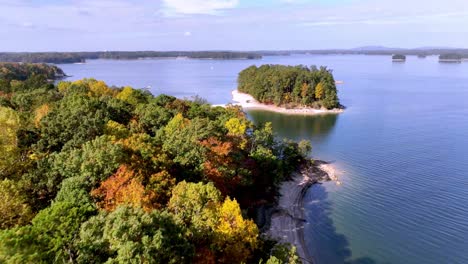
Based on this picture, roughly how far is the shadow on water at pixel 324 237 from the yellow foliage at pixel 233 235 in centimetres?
757

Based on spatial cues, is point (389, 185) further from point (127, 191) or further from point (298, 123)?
point (298, 123)

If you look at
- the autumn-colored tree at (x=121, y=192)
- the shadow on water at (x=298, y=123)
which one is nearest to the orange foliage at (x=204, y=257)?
the autumn-colored tree at (x=121, y=192)

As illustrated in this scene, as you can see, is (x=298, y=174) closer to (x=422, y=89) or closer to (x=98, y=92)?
(x=98, y=92)

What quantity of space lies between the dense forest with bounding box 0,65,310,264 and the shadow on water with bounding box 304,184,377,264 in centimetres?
320

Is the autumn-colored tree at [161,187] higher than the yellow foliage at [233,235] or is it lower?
higher

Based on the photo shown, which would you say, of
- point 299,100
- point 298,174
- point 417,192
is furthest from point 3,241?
point 299,100

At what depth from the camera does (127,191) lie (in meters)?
15.3

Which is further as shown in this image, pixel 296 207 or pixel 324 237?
pixel 296 207

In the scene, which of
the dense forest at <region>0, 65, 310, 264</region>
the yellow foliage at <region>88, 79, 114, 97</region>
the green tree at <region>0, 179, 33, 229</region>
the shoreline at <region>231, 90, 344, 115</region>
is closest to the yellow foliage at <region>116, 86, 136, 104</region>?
the yellow foliage at <region>88, 79, 114, 97</region>

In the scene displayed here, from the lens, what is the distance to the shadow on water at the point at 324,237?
68.5 ft

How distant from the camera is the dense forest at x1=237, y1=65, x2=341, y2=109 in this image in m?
67.4

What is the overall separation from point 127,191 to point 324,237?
1353cm

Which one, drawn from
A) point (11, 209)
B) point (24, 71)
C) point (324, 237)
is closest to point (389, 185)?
point (324, 237)

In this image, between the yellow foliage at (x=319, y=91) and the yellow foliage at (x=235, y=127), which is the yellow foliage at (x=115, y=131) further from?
the yellow foliage at (x=319, y=91)
